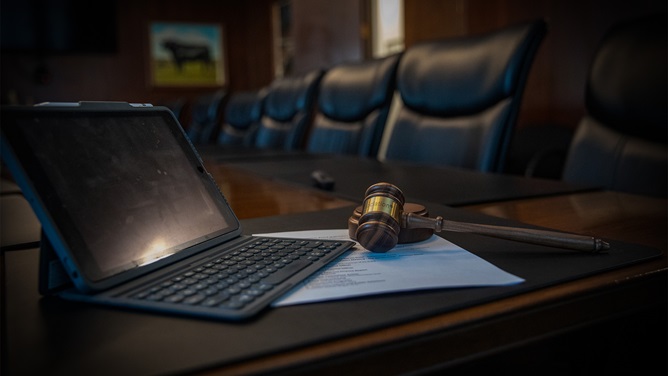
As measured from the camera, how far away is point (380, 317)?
38 centimetres

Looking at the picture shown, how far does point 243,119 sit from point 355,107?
81.8 inches

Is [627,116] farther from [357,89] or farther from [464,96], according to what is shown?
[357,89]

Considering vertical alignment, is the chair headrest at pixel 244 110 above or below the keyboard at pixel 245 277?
below

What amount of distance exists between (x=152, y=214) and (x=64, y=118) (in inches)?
4.3

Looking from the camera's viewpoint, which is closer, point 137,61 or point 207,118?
point 207,118

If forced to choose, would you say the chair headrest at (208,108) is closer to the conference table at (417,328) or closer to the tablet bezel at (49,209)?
the conference table at (417,328)

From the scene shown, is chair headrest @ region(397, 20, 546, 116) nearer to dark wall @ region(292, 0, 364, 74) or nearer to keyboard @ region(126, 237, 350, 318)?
keyboard @ region(126, 237, 350, 318)

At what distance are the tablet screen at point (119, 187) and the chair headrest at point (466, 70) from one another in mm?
1073

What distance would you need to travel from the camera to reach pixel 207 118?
510cm

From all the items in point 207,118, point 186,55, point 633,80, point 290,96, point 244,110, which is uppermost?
point 186,55

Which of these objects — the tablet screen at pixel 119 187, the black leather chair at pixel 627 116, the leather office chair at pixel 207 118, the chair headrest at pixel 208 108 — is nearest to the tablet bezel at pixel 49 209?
the tablet screen at pixel 119 187

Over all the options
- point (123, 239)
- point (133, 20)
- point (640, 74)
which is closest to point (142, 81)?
point (133, 20)

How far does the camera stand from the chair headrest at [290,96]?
2.90 meters

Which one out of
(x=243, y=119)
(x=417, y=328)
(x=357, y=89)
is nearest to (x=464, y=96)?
(x=357, y=89)
